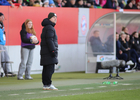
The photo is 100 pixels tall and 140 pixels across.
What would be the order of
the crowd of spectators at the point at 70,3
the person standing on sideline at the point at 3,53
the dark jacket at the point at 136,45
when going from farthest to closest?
the dark jacket at the point at 136,45, the crowd of spectators at the point at 70,3, the person standing on sideline at the point at 3,53

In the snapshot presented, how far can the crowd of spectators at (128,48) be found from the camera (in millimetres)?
16125

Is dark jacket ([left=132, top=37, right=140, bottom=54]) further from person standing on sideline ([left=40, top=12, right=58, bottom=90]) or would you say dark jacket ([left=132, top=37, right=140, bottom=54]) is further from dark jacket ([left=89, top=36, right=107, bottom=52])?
person standing on sideline ([left=40, top=12, right=58, bottom=90])

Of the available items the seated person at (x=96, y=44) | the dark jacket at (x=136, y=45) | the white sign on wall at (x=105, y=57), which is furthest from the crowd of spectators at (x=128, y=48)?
the seated person at (x=96, y=44)

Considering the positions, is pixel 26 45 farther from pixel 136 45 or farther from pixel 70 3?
pixel 136 45

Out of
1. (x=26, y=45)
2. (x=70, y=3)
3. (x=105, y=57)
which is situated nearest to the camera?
(x=26, y=45)

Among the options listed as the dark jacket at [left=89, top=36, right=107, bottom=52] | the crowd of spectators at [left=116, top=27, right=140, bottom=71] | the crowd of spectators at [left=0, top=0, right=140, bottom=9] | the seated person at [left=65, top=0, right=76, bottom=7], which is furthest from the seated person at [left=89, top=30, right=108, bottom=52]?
the crowd of spectators at [left=0, top=0, right=140, bottom=9]

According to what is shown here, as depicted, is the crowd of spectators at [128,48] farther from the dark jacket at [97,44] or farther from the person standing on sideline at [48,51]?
the person standing on sideline at [48,51]

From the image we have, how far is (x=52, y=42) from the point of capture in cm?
911

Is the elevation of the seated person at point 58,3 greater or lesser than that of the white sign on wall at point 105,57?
greater

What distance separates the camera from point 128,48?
16.6 metres

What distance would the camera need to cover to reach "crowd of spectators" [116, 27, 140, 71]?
635 inches

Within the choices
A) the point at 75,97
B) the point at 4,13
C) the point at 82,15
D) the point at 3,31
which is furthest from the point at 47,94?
the point at 82,15

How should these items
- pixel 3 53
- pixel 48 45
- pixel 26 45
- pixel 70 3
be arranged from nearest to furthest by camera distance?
pixel 48 45 → pixel 26 45 → pixel 3 53 → pixel 70 3

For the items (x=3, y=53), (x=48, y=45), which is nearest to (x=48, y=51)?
(x=48, y=45)
